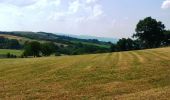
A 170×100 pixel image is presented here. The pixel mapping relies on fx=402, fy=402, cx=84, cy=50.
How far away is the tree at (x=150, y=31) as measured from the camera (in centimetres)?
12925

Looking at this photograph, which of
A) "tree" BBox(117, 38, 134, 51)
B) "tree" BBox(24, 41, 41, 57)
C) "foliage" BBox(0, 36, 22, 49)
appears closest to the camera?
"tree" BBox(24, 41, 41, 57)

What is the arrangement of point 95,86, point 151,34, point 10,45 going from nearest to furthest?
1. point 95,86
2. point 151,34
3. point 10,45

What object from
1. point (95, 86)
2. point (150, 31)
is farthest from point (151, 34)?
point (95, 86)

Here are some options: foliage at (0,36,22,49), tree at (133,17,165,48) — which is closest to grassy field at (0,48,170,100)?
tree at (133,17,165,48)

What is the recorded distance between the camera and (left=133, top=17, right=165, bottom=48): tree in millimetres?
129250

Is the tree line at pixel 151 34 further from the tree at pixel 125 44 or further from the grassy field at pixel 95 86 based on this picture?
the grassy field at pixel 95 86

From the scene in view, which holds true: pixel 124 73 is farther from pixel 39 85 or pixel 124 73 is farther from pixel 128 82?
pixel 39 85

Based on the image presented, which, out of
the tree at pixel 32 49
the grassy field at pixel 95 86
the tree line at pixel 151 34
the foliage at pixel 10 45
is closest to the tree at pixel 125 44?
the tree line at pixel 151 34

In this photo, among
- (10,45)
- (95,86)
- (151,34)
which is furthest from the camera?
(10,45)

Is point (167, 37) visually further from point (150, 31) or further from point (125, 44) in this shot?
point (125, 44)

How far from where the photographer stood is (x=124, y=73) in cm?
2959

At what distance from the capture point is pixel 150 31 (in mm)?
129750

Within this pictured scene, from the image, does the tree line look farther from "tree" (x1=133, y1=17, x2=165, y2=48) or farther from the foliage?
the foliage

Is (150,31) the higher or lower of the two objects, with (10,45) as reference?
higher
